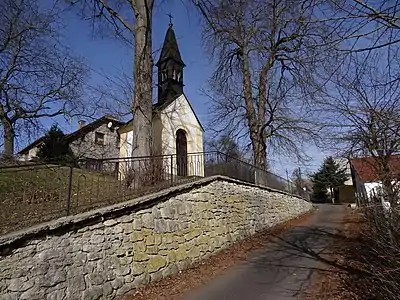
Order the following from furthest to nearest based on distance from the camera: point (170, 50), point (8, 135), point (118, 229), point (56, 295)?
point (170, 50) → point (8, 135) → point (118, 229) → point (56, 295)

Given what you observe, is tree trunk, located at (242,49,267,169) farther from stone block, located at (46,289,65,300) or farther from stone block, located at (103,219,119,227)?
stone block, located at (46,289,65,300)

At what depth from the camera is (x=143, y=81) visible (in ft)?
34.9

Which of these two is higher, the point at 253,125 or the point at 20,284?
the point at 253,125

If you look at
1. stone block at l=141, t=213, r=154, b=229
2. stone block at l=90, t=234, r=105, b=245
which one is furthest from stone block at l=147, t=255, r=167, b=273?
stone block at l=90, t=234, r=105, b=245

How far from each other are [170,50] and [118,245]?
21.7m

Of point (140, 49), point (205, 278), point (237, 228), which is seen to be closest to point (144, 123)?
point (140, 49)

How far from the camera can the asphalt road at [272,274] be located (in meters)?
5.66

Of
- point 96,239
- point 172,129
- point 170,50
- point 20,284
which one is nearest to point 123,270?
point 96,239

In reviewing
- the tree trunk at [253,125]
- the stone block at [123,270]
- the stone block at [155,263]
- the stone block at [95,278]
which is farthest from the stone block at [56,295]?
the tree trunk at [253,125]

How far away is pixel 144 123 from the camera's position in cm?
1025

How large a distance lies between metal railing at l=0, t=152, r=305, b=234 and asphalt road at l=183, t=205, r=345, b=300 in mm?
2673

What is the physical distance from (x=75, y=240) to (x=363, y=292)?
4892 millimetres

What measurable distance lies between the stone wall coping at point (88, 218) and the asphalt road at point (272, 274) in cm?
201

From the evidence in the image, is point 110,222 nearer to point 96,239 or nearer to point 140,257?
point 96,239
